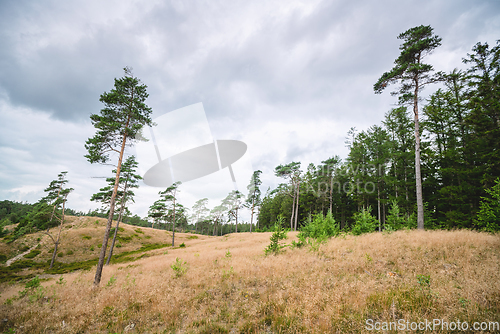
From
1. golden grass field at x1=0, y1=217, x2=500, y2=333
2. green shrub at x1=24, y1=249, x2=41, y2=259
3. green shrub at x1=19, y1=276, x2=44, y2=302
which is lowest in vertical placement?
green shrub at x1=24, y1=249, x2=41, y2=259

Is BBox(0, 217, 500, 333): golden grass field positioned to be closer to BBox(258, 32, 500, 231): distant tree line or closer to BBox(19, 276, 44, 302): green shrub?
BBox(19, 276, 44, 302): green shrub

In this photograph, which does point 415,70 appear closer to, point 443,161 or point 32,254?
point 443,161

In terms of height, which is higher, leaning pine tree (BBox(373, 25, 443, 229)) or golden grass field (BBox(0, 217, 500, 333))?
leaning pine tree (BBox(373, 25, 443, 229))

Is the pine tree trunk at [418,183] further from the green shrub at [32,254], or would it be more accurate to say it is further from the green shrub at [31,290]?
the green shrub at [32,254]

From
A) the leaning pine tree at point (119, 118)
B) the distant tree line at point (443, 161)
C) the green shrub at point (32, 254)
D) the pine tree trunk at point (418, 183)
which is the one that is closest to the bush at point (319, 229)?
the distant tree line at point (443, 161)

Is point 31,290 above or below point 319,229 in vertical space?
below

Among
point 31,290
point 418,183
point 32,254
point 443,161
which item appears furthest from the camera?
point 32,254

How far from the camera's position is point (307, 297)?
499 cm

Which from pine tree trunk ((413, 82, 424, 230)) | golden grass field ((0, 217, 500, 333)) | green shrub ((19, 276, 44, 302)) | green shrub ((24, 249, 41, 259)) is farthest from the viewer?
green shrub ((24, 249, 41, 259))

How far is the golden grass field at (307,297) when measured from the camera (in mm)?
4090

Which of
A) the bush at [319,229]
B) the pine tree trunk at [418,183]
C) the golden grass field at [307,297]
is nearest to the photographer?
the golden grass field at [307,297]

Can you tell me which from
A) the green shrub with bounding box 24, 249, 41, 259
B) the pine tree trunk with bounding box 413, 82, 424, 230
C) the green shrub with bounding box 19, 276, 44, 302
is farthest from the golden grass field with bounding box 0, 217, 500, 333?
the green shrub with bounding box 24, 249, 41, 259

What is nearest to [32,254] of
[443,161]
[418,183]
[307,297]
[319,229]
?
[319,229]

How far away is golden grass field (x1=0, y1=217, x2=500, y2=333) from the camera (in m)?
4.09
